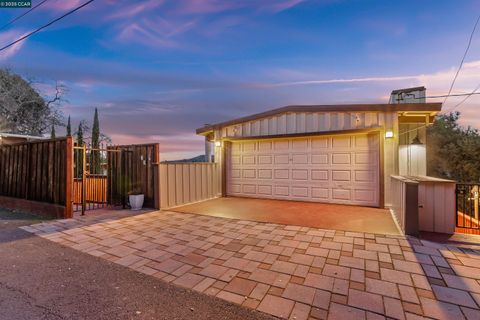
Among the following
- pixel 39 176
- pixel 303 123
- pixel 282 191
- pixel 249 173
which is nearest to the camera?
pixel 39 176

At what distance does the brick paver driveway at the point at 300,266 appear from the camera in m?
2.20

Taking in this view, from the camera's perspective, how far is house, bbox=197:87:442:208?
6.67m

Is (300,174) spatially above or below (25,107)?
below

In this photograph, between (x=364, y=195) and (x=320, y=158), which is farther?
(x=320, y=158)

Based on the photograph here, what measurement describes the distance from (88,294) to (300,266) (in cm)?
230

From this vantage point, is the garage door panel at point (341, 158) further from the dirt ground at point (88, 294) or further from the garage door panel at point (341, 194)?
the dirt ground at point (88, 294)

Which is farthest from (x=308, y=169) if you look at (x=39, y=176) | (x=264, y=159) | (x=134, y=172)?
(x=39, y=176)

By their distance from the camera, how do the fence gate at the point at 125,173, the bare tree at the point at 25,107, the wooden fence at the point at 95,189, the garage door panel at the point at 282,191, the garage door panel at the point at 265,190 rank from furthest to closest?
the bare tree at the point at 25,107
the garage door panel at the point at 265,190
the garage door panel at the point at 282,191
the wooden fence at the point at 95,189
the fence gate at the point at 125,173

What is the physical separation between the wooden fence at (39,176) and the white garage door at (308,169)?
5094mm

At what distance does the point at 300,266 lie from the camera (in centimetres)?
302

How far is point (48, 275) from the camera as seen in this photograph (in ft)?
9.38

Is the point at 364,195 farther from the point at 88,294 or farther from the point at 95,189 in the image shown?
the point at 95,189

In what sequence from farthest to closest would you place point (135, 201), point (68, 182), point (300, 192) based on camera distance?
1. point (300, 192)
2. point (135, 201)
3. point (68, 182)

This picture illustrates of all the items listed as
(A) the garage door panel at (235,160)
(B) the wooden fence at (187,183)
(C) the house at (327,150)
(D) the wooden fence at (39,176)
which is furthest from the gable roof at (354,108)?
(D) the wooden fence at (39,176)
